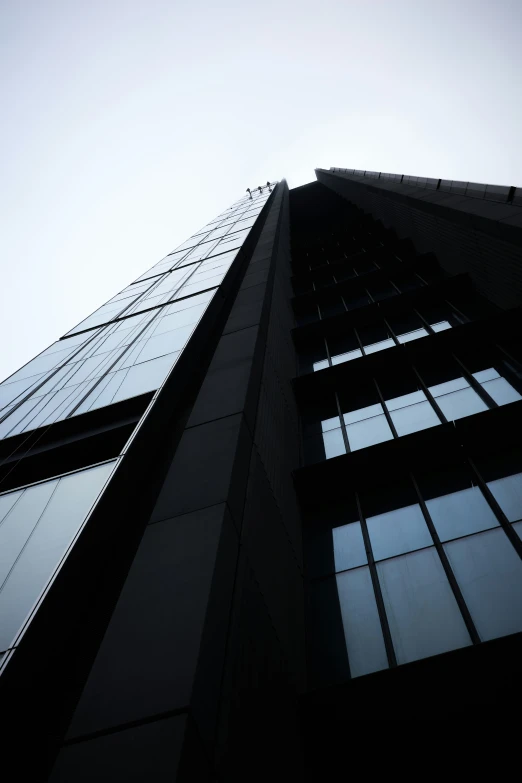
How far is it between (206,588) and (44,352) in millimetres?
12949

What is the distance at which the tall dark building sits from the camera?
12.1ft

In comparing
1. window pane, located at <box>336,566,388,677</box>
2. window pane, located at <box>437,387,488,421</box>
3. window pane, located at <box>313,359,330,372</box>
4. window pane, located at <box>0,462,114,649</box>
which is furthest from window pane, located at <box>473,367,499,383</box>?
window pane, located at <box>0,462,114,649</box>

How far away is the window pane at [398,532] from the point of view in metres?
6.76

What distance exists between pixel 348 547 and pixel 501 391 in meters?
4.72

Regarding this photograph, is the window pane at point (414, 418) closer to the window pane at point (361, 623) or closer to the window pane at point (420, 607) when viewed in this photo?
the window pane at point (420, 607)

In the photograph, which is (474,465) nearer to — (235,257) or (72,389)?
(72,389)

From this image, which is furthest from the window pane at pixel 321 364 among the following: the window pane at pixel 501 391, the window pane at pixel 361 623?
the window pane at pixel 361 623

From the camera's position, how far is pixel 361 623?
238 inches

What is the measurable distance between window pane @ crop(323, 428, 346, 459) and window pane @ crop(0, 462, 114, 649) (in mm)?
4793

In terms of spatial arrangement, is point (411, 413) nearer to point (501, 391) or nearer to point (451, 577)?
point (501, 391)

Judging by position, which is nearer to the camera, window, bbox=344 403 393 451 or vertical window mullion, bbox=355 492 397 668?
vertical window mullion, bbox=355 492 397 668

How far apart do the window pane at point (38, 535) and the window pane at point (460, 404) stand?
21.4 feet

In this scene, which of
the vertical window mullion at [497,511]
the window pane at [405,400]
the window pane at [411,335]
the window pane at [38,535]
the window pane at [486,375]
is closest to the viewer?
the window pane at [38,535]

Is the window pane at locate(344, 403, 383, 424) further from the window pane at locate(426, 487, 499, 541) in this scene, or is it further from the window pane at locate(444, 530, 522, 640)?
the window pane at locate(444, 530, 522, 640)
